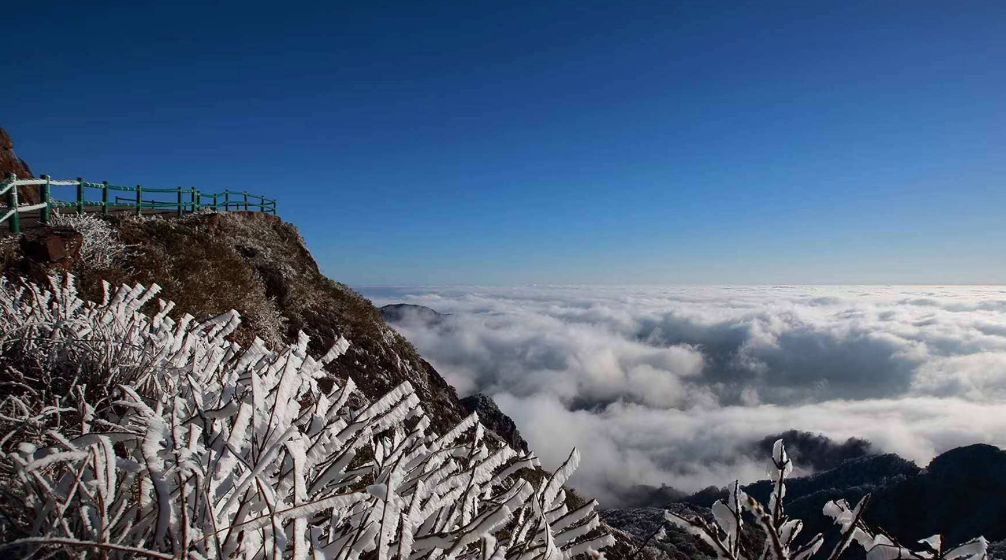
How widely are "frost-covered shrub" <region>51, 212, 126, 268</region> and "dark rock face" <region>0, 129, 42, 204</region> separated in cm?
1574

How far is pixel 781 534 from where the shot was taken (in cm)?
132

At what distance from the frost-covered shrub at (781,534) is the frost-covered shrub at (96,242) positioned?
943cm

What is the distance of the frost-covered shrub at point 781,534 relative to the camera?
1039 mm

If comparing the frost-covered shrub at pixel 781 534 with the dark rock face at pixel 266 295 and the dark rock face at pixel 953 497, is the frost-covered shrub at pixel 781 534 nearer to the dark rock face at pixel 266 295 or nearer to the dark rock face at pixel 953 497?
the dark rock face at pixel 266 295

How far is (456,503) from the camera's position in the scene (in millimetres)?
1612

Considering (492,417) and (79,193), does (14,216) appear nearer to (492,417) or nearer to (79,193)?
(79,193)

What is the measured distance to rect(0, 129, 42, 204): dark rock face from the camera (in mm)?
21812

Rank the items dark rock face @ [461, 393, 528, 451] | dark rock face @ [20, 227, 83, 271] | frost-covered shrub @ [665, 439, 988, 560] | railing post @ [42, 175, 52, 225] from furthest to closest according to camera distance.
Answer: dark rock face @ [461, 393, 528, 451]
railing post @ [42, 175, 52, 225]
dark rock face @ [20, 227, 83, 271]
frost-covered shrub @ [665, 439, 988, 560]

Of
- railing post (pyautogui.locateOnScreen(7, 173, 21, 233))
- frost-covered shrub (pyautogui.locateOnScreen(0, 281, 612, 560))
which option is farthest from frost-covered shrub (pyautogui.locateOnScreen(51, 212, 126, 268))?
frost-covered shrub (pyautogui.locateOnScreen(0, 281, 612, 560))

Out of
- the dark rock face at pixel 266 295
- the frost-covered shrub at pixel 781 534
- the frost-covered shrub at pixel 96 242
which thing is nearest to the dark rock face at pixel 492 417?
the dark rock face at pixel 266 295

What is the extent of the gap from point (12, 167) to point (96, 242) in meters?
20.4

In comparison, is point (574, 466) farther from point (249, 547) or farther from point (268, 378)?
point (268, 378)

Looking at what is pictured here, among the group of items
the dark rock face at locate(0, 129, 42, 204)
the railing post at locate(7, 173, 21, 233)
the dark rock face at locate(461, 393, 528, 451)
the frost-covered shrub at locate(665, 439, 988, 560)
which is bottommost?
the dark rock face at locate(461, 393, 528, 451)

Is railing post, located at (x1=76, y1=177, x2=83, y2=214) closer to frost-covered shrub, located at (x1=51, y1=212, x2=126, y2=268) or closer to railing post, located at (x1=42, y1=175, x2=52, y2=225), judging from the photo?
railing post, located at (x1=42, y1=175, x2=52, y2=225)
